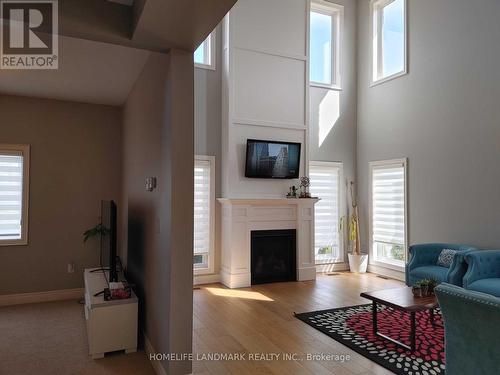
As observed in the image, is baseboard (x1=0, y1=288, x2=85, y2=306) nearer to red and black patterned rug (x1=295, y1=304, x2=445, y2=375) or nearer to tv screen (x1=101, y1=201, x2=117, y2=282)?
tv screen (x1=101, y1=201, x2=117, y2=282)

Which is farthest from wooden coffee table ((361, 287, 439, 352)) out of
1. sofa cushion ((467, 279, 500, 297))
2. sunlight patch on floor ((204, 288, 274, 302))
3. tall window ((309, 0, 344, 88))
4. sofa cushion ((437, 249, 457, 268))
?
tall window ((309, 0, 344, 88))

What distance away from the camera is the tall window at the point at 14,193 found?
15.1 feet

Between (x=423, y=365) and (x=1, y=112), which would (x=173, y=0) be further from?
(x=1, y=112)

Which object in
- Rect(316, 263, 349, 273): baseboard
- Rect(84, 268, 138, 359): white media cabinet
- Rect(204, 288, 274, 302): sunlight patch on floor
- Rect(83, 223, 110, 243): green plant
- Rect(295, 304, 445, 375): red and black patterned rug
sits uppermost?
Rect(83, 223, 110, 243): green plant

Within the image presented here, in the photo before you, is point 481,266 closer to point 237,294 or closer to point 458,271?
point 458,271

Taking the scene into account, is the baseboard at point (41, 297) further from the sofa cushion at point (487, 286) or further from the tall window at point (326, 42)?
the tall window at point (326, 42)

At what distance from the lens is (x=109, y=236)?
363 centimetres

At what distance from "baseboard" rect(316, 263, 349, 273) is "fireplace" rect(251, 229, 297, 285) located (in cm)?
85

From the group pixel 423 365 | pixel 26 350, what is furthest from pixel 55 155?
pixel 423 365

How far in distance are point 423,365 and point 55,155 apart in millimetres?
4938

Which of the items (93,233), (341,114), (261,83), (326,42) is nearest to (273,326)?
(93,233)

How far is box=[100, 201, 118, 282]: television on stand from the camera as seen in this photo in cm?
341

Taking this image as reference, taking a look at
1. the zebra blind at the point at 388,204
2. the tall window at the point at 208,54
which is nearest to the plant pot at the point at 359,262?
the zebra blind at the point at 388,204

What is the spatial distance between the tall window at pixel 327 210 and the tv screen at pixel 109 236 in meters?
3.79
